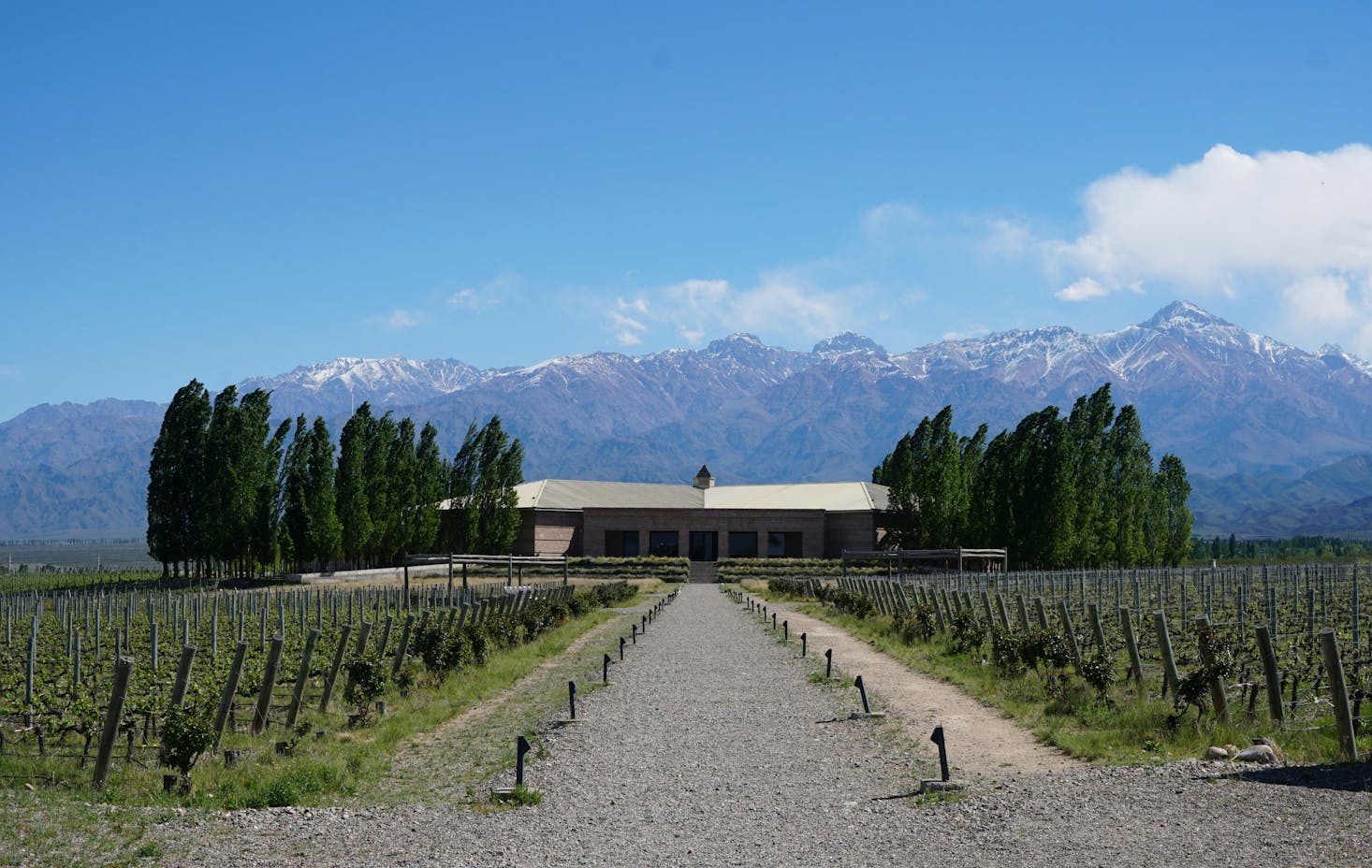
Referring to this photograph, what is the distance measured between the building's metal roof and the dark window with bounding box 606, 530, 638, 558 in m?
1.87

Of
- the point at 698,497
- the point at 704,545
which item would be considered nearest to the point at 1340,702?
the point at 704,545

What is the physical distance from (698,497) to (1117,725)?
8450 cm

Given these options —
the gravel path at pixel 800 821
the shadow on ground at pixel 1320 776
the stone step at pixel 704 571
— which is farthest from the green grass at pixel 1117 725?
the stone step at pixel 704 571

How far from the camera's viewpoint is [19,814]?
9984mm

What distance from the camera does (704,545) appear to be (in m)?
86.8

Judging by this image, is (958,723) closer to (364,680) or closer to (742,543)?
(364,680)

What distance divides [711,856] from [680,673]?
12.7 meters

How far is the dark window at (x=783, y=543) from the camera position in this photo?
8581cm

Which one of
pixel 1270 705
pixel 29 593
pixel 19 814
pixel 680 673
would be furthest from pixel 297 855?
pixel 29 593

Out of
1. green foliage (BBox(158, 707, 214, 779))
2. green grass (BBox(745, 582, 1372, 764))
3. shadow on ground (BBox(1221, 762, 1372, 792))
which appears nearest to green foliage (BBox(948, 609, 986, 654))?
green grass (BBox(745, 582, 1372, 764))

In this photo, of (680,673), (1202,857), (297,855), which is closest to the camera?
(1202,857)

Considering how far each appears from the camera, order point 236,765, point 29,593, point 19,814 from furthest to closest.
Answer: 1. point 29,593
2. point 236,765
3. point 19,814

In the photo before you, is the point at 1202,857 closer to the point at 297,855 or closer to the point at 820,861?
the point at 820,861

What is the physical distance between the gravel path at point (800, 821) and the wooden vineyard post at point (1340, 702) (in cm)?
129
